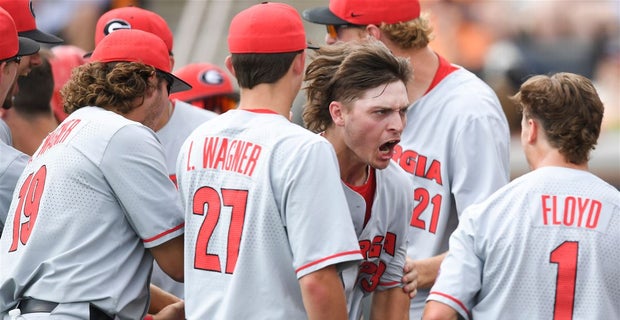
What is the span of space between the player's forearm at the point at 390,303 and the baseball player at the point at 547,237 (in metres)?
0.27

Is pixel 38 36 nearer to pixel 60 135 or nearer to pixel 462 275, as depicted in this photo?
pixel 60 135

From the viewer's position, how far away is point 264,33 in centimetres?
400

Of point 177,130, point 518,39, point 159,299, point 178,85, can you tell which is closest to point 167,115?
point 177,130

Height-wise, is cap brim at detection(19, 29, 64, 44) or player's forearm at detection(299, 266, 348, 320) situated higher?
cap brim at detection(19, 29, 64, 44)

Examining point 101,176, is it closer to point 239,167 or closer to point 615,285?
point 239,167

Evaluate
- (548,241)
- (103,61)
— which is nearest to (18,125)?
(103,61)

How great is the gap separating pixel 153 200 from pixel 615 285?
5.72 feet

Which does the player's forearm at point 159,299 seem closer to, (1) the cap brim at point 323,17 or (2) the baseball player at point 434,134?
(2) the baseball player at point 434,134

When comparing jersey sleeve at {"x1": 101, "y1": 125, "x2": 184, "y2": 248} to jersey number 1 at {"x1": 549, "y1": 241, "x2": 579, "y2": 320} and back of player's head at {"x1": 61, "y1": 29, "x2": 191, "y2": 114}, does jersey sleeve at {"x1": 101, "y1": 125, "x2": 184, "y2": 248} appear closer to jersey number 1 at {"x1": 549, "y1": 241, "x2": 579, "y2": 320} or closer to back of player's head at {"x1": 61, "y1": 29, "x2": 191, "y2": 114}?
back of player's head at {"x1": 61, "y1": 29, "x2": 191, "y2": 114}

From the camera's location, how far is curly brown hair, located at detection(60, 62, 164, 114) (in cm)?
429

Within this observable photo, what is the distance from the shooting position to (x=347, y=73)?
406 centimetres

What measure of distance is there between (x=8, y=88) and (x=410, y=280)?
1.92 meters

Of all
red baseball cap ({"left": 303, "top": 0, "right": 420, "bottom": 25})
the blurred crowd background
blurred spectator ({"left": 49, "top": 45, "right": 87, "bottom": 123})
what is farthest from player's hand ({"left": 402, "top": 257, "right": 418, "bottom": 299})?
the blurred crowd background

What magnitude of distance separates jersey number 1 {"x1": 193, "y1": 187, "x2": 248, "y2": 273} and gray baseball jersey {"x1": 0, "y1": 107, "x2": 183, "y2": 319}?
0.28 metres
